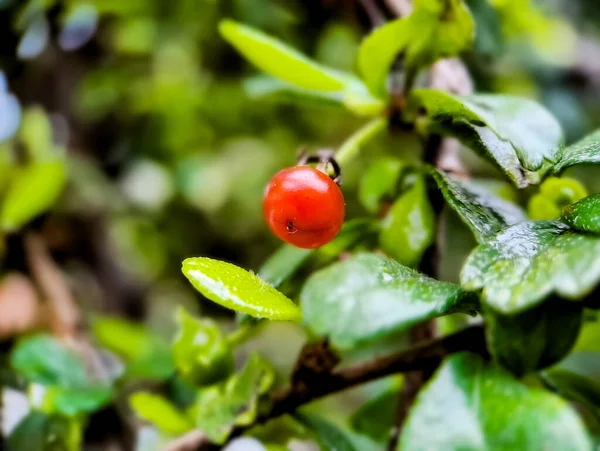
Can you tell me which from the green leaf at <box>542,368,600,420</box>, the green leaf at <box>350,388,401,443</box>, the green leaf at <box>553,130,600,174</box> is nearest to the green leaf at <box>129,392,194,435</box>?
the green leaf at <box>350,388,401,443</box>

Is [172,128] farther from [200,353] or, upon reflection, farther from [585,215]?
[585,215]

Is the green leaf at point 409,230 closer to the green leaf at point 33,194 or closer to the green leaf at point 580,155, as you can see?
the green leaf at point 580,155

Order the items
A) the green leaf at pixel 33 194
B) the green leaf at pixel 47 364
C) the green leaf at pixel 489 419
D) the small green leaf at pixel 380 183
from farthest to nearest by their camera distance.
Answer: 1. the green leaf at pixel 33 194
2. the green leaf at pixel 47 364
3. the small green leaf at pixel 380 183
4. the green leaf at pixel 489 419

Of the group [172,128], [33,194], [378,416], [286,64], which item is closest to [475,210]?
[286,64]

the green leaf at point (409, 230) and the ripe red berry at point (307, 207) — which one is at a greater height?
the ripe red berry at point (307, 207)

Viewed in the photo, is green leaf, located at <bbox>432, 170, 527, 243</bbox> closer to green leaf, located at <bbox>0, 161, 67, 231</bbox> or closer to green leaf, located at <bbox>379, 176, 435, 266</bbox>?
green leaf, located at <bbox>379, 176, 435, 266</bbox>

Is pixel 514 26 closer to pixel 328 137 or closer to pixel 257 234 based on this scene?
pixel 328 137

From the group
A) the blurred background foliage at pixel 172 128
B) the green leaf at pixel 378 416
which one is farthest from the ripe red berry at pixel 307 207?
the blurred background foliage at pixel 172 128

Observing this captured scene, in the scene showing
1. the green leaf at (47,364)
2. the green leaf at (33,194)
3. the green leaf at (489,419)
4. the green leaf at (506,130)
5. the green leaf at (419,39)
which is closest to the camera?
the green leaf at (489,419)
